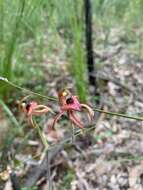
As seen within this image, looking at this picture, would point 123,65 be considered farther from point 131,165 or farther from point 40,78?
point 131,165

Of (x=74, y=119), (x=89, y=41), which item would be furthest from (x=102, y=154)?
(x=74, y=119)

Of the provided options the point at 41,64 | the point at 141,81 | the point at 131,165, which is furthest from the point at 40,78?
the point at 131,165

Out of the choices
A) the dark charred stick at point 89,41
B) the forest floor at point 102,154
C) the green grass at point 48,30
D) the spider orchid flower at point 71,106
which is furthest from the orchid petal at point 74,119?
the dark charred stick at point 89,41

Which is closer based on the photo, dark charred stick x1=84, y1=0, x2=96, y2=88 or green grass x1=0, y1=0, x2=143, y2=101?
green grass x1=0, y1=0, x2=143, y2=101

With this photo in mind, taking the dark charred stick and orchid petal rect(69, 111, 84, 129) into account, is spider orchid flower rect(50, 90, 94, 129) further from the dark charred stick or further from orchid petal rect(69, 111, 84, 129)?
the dark charred stick

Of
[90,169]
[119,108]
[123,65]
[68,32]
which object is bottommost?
[90,169]

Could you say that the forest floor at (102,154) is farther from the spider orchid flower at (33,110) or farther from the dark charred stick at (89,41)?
the spider orchid flower at (33,110)

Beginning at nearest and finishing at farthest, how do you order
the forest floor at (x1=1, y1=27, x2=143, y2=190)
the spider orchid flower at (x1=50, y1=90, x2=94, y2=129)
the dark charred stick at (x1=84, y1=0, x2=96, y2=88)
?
the spider orchid flower at (x1=50, y1=90, x2=94, y2=129), the forest floor at (x1=1, y1=27, x2=143, y2=190), the dark charred stick at (x1=84, y1=0, x2=96, y2=88)

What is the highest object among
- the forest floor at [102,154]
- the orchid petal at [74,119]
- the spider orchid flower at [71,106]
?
the spider orchid flower at [71,106]

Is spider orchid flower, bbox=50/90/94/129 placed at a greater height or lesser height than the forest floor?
greater

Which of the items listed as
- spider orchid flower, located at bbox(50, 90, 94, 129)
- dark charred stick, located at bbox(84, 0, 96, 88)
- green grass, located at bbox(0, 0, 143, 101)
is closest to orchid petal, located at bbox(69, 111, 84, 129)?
spider orchid flower, located at bbox(50, 90, 94, 129)

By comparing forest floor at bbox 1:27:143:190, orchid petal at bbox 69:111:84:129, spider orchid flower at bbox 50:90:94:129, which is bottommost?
forest floor at bbox 1:27:143:190
